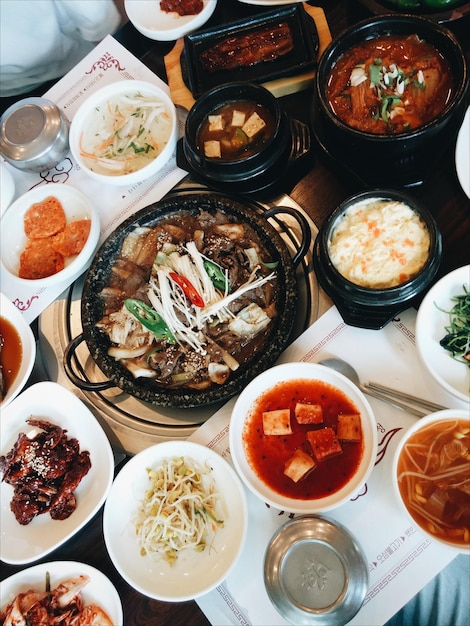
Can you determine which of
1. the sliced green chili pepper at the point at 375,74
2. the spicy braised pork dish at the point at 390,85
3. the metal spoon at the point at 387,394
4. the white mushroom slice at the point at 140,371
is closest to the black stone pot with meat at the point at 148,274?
the white mushroom slice at the point at 140,371

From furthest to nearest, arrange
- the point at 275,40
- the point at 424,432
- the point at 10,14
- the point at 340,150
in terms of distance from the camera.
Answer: the point at 10,14
the point at 275,40
the point at 340,150
the point at 424,432

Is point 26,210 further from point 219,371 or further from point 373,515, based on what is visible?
point 373,515

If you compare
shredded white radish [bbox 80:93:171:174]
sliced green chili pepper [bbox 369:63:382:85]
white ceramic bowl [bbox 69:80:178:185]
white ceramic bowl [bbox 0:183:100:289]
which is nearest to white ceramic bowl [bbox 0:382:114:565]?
white ceramic bowl [bbox 0:183:100:289]

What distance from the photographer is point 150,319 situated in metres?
2.32

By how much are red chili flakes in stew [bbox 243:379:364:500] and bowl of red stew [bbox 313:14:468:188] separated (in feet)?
3.05

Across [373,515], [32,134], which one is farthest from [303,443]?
[32,134]

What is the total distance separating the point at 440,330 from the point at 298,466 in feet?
2.41

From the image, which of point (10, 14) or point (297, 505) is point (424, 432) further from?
point (10, 14)

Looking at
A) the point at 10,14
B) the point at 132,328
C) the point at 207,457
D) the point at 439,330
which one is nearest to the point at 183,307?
the point at 132,328

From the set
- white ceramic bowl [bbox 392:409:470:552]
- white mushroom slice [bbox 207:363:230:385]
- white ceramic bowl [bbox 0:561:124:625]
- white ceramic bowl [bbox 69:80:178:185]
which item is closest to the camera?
white ceramic bowl [bbox 392:409:470:552]

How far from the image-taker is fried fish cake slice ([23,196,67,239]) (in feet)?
8.58

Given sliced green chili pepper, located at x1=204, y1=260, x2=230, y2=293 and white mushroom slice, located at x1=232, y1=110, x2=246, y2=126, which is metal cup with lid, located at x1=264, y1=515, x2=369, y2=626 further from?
white mushroom slice, located at x1=232, y1=110, x2=246, y2=126

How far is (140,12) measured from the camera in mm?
2840

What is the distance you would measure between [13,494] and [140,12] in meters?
2.45
